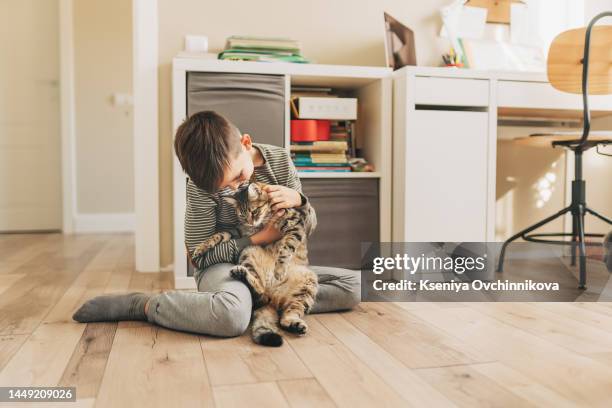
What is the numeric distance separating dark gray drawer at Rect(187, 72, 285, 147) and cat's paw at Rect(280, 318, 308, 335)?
0.90 meters

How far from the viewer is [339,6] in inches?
100

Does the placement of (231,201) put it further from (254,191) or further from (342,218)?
(342,218)

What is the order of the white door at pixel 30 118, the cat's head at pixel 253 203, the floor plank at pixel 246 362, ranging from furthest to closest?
the white door at pixel 30 118 → the cat's head at pixel 253 203 → the floor plank at pixel 246 362

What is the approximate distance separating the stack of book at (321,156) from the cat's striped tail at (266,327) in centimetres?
84

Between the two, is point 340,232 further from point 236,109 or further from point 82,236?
point 82,236

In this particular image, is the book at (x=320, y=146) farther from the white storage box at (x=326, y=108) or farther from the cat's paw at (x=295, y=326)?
the cat's paw at (x=295, y=326)

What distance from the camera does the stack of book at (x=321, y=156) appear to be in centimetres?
222

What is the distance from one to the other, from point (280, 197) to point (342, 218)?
2.62 ft

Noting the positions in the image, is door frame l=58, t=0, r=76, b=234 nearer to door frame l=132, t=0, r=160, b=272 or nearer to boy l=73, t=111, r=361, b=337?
door frame l=132, t=0, r=160, b=272

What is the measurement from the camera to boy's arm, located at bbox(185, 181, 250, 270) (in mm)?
1532

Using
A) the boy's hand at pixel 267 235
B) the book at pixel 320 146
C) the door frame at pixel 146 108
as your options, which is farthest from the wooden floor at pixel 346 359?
the book at pixel 320 146

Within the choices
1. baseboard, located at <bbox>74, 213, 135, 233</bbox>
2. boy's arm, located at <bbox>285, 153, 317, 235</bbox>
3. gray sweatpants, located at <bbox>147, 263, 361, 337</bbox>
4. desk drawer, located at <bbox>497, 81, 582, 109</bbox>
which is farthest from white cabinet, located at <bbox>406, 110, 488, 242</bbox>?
baseboard, located at <bbox>74, 213, 135, 233</bbox>

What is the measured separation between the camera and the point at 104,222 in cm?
418

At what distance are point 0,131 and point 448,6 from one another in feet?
10.3
